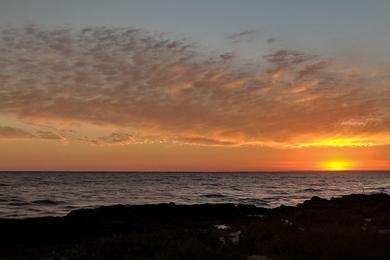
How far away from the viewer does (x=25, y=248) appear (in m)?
21.3

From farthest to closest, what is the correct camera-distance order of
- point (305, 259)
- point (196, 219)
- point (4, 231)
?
1. point (196, 219)
2. point (4, 231)
3. point (305, 259)

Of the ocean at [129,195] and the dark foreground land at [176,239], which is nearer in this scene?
the dark foreground land at [176,239]

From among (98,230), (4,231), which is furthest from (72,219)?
(4,231)

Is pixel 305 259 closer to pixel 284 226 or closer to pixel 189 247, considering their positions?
pixel 189 247

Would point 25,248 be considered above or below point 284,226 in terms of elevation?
below

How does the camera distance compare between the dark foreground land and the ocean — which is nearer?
the dark foreground land

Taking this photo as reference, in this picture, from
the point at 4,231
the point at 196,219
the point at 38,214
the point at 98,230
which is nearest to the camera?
the point at 4,231

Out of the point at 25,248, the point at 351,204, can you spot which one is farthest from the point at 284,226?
the point at 351,204

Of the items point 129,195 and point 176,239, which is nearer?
point 176,239

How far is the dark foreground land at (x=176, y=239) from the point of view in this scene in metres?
13.4

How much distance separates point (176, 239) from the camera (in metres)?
16.0

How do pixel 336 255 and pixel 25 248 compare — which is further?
pixel 25 248

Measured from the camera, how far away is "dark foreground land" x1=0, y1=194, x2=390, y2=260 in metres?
13.4

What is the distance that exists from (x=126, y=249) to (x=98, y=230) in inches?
495
